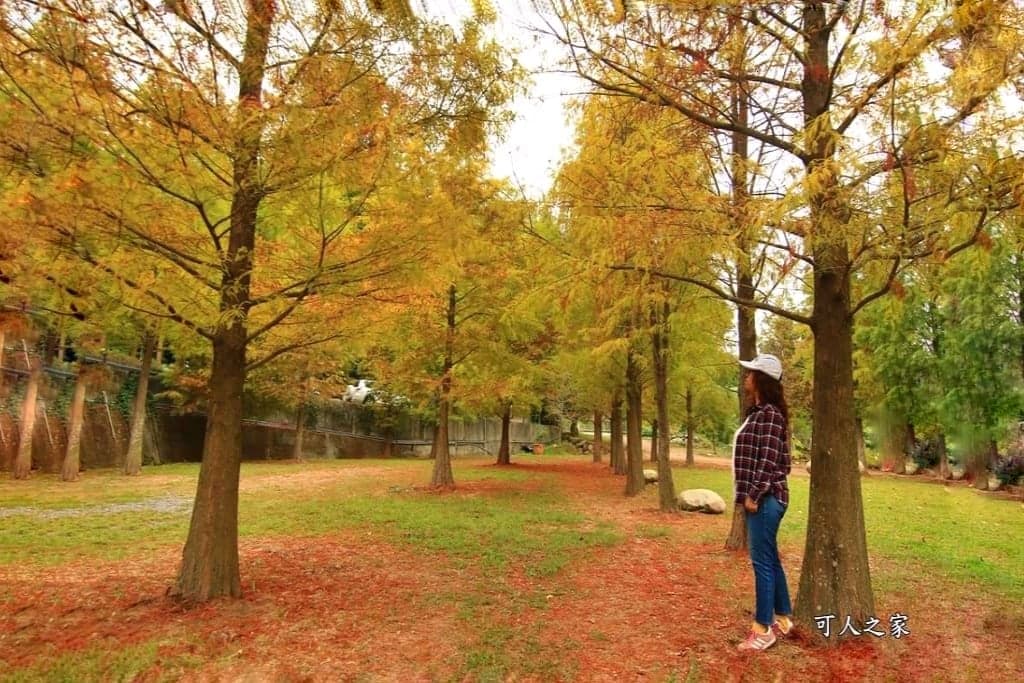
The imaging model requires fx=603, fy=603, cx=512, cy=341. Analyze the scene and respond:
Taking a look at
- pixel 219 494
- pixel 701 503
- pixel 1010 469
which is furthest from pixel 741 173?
pixel 1010 469

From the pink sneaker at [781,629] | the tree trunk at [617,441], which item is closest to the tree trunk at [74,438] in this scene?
the tree trunk at [617,441]

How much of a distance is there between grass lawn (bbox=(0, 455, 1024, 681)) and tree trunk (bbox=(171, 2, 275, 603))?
229 mm

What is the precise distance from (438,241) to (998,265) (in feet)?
59.9

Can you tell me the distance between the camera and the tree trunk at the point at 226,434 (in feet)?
14.7

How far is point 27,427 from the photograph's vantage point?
40.4ft

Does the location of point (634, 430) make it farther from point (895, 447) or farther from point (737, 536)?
point (895, 447)

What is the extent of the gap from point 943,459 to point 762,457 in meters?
22.9

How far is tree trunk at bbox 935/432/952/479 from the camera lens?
21.3 meters

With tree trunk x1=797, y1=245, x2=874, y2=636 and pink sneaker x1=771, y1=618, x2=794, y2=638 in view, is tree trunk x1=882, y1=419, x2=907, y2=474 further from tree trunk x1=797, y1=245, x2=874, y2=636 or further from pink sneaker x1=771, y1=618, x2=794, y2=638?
pink sneaker x1=771, y1=618, x2=794, y2=638

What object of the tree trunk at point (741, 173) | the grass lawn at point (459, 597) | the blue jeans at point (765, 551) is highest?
the tree trunk at point (741, 173)

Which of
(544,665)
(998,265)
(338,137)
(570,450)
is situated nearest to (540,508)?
(544,665)

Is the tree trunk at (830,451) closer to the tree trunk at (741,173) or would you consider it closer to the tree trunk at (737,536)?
the tree trunk at (741,173)

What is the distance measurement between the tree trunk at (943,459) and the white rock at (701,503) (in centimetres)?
1567

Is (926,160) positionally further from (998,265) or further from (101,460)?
(101,460)
